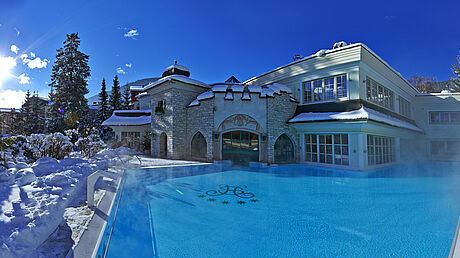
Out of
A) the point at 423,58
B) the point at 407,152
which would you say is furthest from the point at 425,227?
the point at 407,152

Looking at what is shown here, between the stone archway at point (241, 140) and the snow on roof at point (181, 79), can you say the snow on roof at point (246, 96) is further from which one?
the snow on roof at point (181, 79)

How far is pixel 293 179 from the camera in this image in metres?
8.55

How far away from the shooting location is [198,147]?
47.0 ft

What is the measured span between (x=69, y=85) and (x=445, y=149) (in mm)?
39753

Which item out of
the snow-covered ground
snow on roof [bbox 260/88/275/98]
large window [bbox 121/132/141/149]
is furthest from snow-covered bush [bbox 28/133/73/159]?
snow on roof [bbox 260/88/275/98]

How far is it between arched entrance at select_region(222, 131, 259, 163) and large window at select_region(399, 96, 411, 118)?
13543 mm

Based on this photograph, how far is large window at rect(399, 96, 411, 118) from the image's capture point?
1633 centimetres

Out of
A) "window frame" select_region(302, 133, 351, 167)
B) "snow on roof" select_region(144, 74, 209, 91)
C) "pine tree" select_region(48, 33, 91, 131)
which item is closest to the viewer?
"window frame" select_region(302, 133, 351, 167)

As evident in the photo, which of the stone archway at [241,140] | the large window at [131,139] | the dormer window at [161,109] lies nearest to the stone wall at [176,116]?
the dormer window at [161,109]

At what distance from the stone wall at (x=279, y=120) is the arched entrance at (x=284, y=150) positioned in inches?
10.2

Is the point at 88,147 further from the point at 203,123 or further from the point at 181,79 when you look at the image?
the point at 181,79

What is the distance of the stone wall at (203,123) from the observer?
42.1ft

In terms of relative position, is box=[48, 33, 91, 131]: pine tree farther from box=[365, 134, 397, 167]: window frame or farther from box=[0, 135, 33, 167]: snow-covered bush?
box=[365, 134, 397, 167]: window frame

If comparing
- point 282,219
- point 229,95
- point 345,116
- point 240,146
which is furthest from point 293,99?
point 282,219
